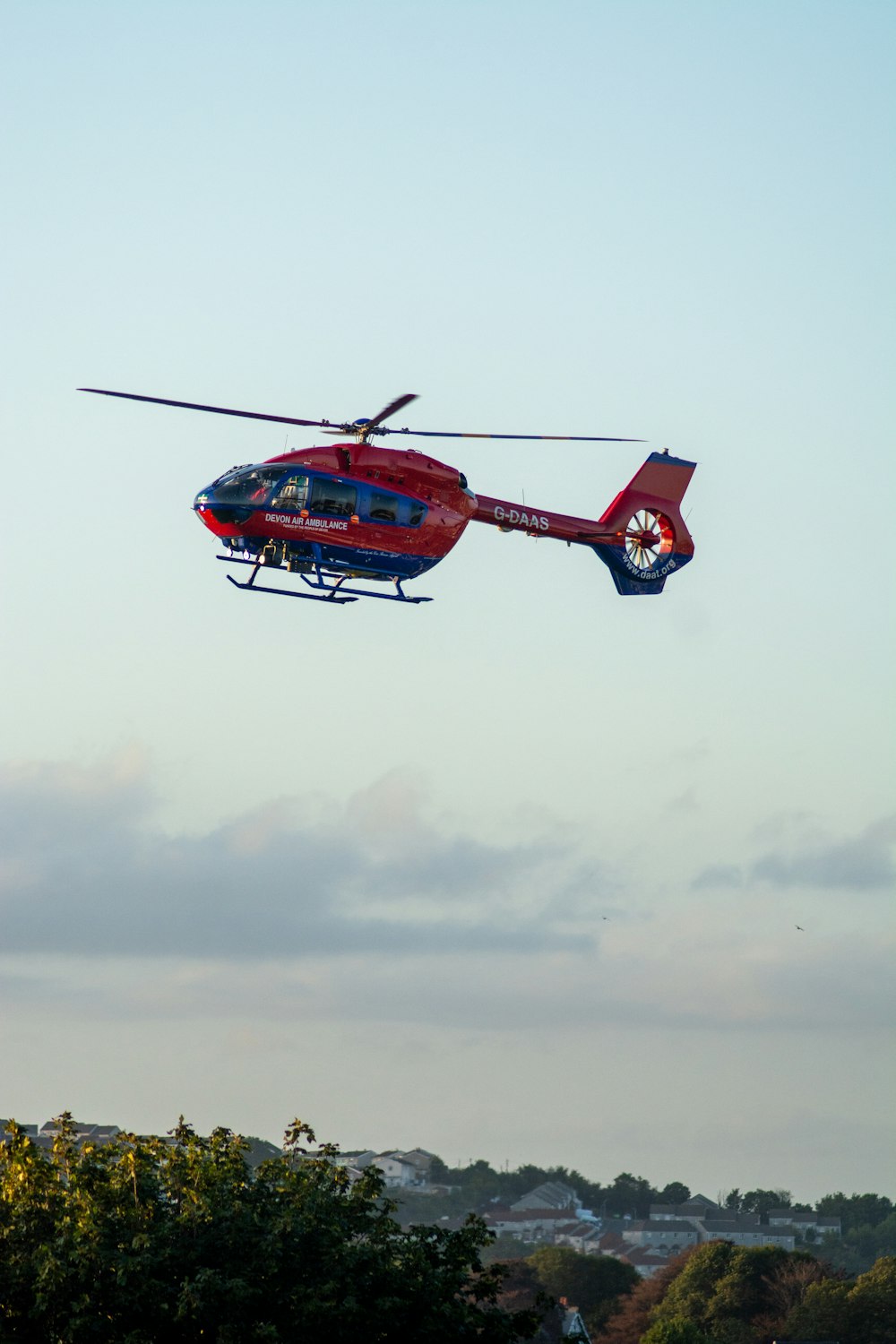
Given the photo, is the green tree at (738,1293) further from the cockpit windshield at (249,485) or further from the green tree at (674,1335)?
the cockpit windshield at (249,485)

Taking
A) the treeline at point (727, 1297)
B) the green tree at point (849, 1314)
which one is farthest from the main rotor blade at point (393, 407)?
the green tree at point (849, 1314)

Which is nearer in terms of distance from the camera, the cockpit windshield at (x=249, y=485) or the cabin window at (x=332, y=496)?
the cockpit windshield at (x=249, y=485)

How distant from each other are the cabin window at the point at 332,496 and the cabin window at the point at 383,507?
0.62 meters

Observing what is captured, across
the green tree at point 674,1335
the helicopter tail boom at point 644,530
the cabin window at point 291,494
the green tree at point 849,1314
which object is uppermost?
the helicopter tail boom at point 644,530

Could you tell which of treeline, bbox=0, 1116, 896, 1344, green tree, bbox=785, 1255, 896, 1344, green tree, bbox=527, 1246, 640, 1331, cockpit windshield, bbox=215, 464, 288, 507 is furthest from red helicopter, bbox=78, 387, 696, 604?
green tree, bbox=527, 1246, 640, 1331

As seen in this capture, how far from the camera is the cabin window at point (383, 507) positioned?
50.9 metres

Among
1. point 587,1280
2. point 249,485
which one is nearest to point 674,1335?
point 587,1280

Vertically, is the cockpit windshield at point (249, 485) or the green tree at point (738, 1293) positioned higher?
the cockpit windshield at point (249, 485)

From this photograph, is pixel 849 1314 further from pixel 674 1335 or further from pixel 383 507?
pixel 383 507

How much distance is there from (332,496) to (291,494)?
1210 millimetres

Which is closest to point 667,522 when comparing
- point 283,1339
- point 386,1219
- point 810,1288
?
point 386,1219

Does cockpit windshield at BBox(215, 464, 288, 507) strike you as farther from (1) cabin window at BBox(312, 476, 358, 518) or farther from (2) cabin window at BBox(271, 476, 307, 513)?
(1) cabin window at BBox(312, 476, 358, 518)

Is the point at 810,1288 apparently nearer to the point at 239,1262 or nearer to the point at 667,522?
the point at 667,522

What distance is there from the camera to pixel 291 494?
162 ft
